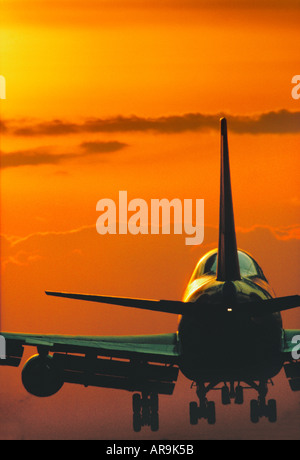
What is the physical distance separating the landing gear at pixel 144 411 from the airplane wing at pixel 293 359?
6280 millimetres

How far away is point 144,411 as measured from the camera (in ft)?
149

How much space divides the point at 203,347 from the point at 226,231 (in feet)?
15.5

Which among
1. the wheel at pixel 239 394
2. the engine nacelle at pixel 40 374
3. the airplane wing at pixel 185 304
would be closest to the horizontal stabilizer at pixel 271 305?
the airplane wing at pixel 185 304

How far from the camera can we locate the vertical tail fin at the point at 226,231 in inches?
1508

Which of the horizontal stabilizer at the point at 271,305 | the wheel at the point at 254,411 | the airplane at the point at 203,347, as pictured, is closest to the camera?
the horizontal stabilizer at the point at 271,305

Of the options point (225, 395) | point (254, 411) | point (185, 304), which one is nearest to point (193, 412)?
point (225, 395)

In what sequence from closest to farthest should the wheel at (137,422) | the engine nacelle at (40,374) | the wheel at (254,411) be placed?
1. the wheel at (254,411)
2. the engine nacelle at (40,374)
3. the wheel at (137,422)

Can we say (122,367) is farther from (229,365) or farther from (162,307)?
(162,307)

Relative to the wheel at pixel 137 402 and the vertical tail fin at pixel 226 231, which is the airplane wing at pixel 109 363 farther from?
the vertical tail fin at pixel 226 231

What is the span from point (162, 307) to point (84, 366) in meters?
10.9

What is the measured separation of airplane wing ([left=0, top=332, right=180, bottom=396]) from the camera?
44062 millimetres

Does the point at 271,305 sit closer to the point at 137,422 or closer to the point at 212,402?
the point at 212,402

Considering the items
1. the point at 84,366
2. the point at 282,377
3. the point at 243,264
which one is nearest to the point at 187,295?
the point at 243,264

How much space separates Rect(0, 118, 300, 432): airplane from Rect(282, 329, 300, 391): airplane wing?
0.17 ft
